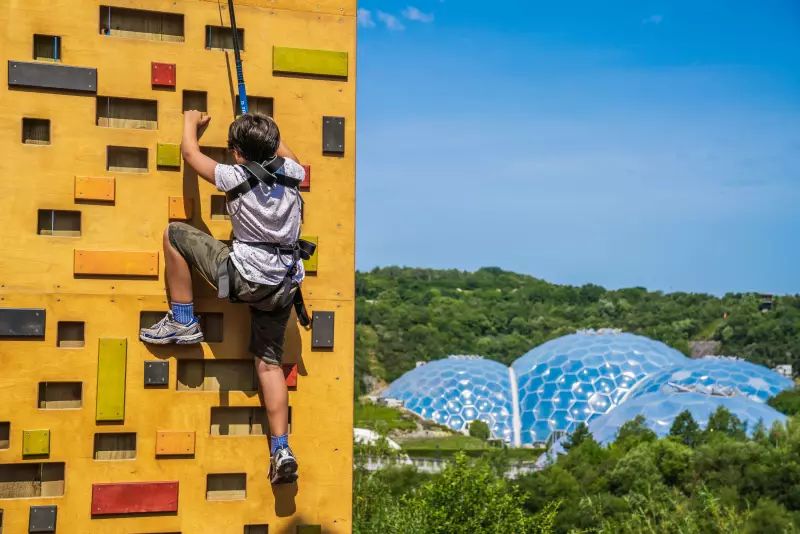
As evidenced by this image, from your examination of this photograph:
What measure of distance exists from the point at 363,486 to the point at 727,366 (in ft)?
127

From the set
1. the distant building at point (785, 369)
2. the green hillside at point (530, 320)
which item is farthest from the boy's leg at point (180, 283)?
the distant building at point (785, 369)

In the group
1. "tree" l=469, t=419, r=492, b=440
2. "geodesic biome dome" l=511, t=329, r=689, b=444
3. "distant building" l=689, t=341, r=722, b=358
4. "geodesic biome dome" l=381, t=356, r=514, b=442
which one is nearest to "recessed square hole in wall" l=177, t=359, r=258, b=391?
"geodesic biome dome" l=511, t=329, r=689, b=444

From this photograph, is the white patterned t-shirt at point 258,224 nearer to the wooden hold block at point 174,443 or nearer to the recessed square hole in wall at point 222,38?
the recessed square hole in wall at point 222,38

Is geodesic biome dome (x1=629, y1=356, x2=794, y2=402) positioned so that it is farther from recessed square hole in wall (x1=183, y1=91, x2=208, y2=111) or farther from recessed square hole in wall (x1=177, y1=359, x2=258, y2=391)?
recessed square hole in wall (x1=183, y1=91, x2=208, y2=111)

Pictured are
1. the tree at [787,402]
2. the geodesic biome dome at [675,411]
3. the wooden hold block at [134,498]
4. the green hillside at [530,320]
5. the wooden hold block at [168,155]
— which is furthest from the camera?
the green hillside at [530,320]

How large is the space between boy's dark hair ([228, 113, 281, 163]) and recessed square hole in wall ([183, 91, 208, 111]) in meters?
0.48

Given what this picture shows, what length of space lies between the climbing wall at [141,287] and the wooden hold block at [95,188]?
1 cm

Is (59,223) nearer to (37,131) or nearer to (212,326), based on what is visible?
(37,131)

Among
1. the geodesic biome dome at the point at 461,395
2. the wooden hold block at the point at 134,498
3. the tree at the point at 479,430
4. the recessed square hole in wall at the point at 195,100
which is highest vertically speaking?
the recessed square hole in wall at the point at 195,100

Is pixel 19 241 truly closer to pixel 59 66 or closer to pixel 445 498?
pixel 59 66

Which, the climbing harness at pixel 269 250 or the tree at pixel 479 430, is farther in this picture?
the tree at pixel 479 430

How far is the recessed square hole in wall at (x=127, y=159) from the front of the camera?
6.73 meters

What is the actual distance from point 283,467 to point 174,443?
69 cm

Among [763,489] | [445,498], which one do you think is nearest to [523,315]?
[763,489]
